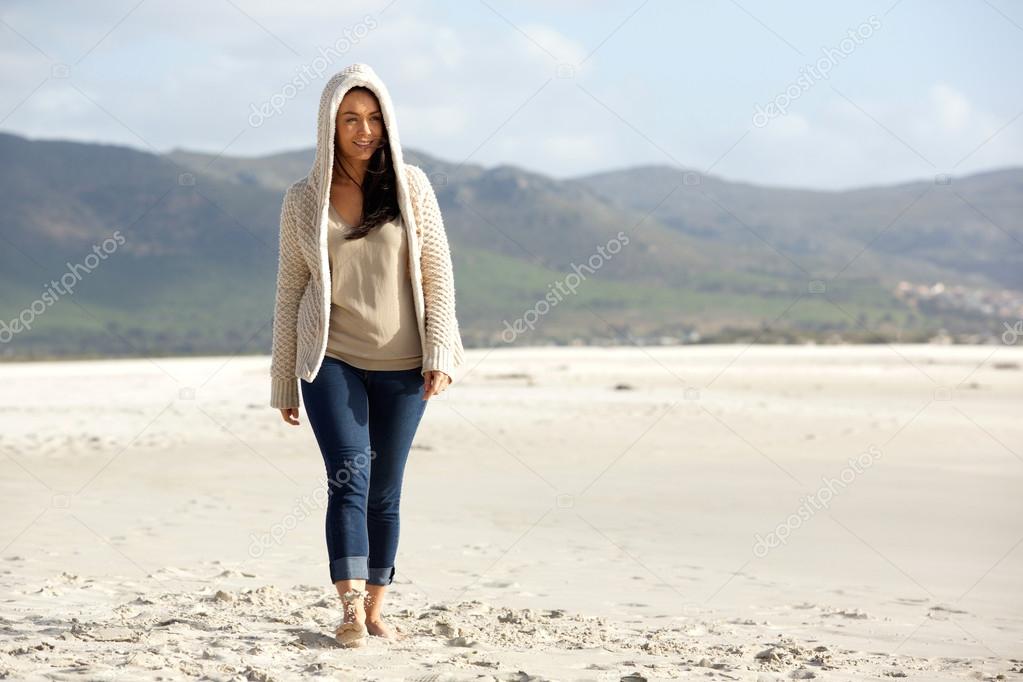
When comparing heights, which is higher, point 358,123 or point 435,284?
point 358,123

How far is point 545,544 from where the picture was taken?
6965 mm

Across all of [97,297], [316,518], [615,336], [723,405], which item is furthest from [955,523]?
[97,297]

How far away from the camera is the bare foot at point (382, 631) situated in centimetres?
435

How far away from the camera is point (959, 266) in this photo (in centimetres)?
15912

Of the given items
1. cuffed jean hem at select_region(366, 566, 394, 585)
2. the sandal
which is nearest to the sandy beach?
the sandal

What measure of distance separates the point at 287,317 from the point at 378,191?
55cm

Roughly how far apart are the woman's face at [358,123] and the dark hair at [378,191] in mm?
31

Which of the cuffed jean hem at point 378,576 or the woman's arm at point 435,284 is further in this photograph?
the cuffed jean hem at point 378,576

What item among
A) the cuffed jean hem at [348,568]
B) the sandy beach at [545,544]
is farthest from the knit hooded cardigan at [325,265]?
the sandy beach at [545,544]

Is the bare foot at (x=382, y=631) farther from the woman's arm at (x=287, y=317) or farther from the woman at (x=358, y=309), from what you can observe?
the woman's arm at (x=287, y=317)

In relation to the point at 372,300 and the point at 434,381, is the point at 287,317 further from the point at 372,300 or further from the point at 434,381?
the point at 434,381

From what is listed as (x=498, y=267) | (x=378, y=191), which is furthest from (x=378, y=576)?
(x=498, y=267)

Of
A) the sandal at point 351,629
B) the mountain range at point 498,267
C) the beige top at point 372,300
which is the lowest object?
the sandal at point 351,629

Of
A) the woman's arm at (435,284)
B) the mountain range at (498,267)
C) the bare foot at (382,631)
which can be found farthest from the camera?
the mountain range at (498,267)
